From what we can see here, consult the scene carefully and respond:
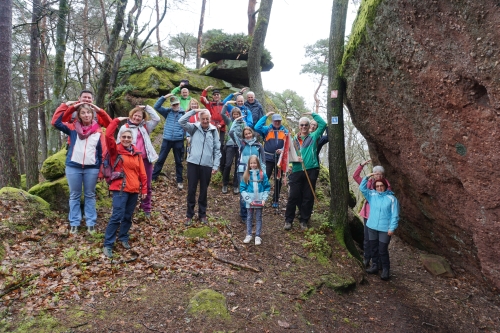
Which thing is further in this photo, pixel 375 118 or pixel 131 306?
pixel 375 118

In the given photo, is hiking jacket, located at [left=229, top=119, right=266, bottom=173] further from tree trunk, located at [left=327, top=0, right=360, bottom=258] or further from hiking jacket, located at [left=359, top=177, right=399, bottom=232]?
hiking jacket, located at [left=359, top=177, right=399, bottom=232]

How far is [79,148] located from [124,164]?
90 centimetres

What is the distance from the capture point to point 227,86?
1387cm

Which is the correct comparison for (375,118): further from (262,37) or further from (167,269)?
(262,37)

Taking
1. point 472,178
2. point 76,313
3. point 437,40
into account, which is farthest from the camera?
point 472,178

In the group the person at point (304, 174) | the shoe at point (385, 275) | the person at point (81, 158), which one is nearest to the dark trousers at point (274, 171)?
the person at point (304, 174)

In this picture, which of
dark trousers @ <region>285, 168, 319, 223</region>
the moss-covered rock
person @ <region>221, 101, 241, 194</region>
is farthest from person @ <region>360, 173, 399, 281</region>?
the moss-covered rock

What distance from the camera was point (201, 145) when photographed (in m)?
6.68

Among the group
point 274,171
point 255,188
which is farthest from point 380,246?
point 274,171

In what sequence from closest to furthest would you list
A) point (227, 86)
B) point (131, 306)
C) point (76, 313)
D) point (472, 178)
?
point (76, 313) → point (131, 306) → point (472, 178) → point (227, 86)

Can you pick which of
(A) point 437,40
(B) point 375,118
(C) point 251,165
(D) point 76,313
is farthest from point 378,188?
(D) point 76,313

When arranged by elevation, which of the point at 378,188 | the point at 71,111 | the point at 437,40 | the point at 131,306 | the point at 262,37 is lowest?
the point at 131,306

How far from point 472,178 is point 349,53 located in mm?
3211

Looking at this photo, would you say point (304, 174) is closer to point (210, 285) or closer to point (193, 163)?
point (193, 163)
